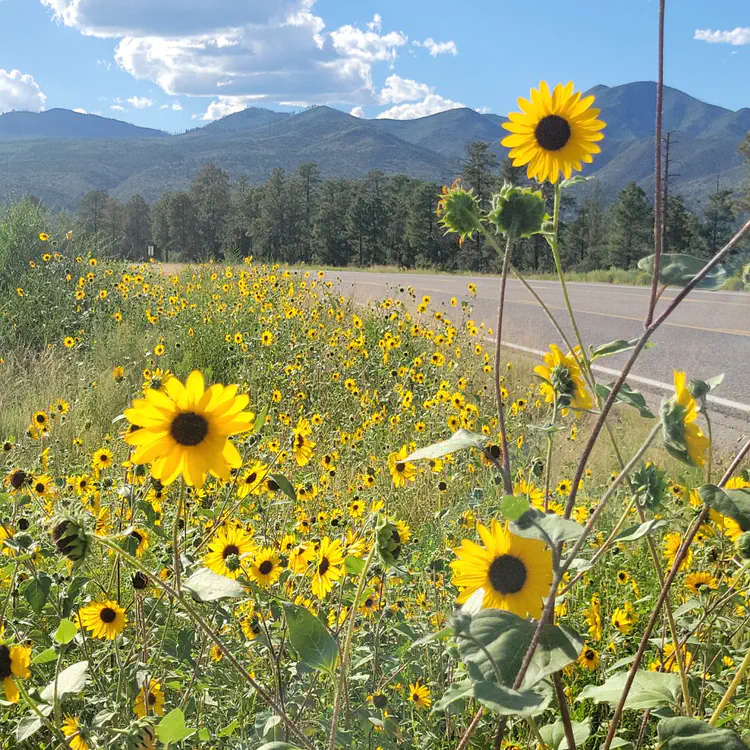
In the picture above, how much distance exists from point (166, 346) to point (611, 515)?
3.87 meters

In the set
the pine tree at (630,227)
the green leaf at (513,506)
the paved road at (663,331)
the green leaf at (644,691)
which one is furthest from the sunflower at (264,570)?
the pine tree at (630,227)

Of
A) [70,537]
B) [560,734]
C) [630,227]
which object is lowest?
[560,734]

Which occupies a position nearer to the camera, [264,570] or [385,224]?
[264,570]

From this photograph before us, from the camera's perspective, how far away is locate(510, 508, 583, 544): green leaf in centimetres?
69

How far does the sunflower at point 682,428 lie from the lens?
2.47ft

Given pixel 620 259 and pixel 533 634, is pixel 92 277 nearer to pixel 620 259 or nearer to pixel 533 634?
pixel 533 634

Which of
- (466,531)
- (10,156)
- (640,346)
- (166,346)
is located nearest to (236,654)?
(466,531)

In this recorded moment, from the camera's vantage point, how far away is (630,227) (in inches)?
1734

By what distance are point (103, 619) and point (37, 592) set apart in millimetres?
247

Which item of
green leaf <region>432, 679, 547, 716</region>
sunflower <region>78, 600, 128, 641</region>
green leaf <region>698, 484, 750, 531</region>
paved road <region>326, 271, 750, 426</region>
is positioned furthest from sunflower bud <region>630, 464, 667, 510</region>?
paved road <region>326, 271, 750, 426</region>

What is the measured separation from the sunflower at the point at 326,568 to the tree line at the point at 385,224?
1286 inches

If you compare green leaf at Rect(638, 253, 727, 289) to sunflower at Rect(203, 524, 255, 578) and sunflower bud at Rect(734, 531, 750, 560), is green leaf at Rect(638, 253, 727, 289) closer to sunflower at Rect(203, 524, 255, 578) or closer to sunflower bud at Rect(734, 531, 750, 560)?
sunflower bud at Rect(734, 531, 750, 560)

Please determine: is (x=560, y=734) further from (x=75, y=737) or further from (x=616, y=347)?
(x=75, y=737)

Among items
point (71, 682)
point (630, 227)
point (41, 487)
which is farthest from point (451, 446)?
point (630, 227)
